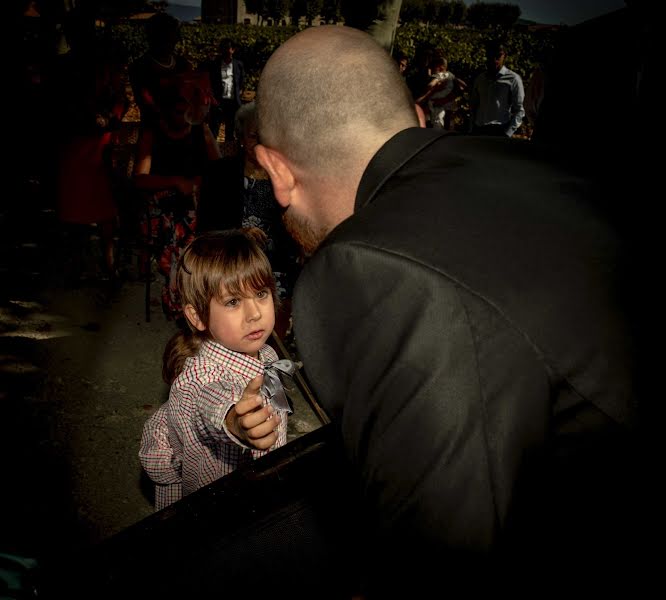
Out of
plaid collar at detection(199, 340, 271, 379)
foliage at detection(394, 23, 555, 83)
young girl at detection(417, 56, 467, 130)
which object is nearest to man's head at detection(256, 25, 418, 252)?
plaid collar at detection(199, 340, 271, 379)

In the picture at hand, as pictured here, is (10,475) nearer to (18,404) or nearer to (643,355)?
(18,404)

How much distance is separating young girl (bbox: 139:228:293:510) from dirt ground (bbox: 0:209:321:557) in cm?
66

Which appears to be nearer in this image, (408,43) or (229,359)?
(229,359)

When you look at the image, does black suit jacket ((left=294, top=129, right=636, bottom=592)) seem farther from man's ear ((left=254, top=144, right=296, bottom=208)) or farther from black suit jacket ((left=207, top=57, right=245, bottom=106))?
black suit jacket ((left=207, top=57, right=245, bottom=106))

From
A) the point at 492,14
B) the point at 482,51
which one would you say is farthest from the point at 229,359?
the point at 492,14

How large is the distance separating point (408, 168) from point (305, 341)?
0.46 meters

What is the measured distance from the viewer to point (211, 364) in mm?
1863

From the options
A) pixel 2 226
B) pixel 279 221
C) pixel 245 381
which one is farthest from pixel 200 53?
pixel 245 381

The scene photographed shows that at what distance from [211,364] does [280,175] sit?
80 cm

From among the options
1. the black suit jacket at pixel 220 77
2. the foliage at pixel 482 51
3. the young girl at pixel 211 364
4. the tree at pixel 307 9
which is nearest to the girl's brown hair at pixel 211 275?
the young girl at pixel 211 364

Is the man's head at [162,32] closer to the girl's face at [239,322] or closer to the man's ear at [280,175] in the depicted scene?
the girl's face at [239,322]

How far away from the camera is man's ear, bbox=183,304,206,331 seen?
6.63 feet

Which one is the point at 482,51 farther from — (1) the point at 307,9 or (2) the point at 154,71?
(1) the point at 307,9

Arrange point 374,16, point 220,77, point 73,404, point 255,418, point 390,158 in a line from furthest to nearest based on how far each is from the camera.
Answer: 1. point 220,77
2. point 374,16
3. point 73,404
4. point 255,418
5. point 390,158
